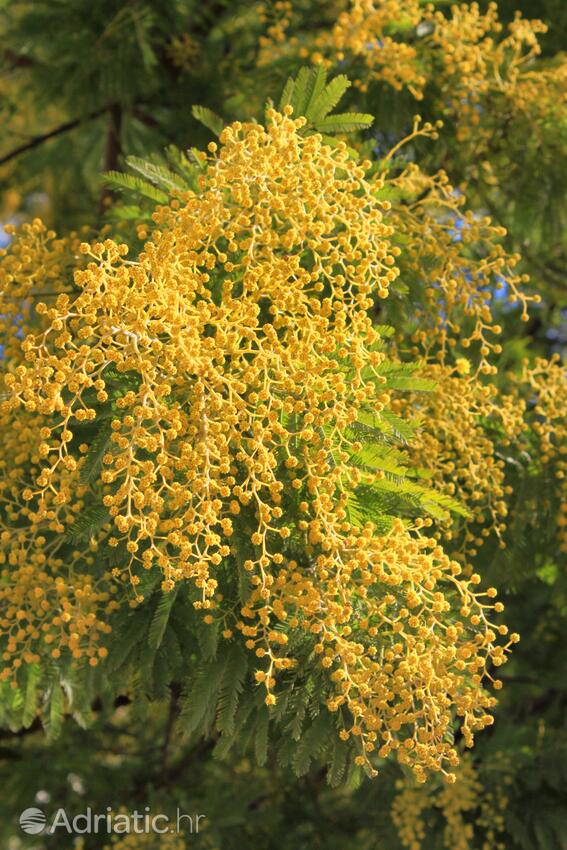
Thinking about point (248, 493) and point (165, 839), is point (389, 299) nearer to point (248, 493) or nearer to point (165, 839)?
point (248, 493)

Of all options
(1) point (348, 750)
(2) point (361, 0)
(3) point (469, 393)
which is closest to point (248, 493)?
(1) point (348, 750)

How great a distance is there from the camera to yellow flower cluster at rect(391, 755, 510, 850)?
470cm

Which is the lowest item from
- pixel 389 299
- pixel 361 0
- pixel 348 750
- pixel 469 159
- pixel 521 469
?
pixel 348 750

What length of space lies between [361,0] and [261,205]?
1.67m

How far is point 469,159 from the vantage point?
4.82 m

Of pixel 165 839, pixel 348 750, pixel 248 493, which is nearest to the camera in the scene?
pixel 248 493

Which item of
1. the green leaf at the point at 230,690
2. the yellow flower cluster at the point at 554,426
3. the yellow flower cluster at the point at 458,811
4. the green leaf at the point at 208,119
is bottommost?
the yellow flower cluster at the point at 458,811

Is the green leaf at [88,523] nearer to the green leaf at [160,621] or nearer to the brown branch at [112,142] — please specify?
the green leaf at [160,621]

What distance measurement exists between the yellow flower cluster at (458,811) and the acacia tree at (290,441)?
0.03 meters

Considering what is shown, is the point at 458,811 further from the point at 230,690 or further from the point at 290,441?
the point at 290,441

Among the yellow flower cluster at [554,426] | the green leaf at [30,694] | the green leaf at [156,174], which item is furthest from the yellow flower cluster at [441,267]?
the green leaf at [30,694]

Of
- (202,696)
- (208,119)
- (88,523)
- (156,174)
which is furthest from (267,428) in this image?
(208,119)

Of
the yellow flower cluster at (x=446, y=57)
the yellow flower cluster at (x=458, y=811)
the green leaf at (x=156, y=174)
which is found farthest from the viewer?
the yellow flower cluster at (x=458, y=811)

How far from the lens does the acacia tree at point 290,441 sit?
2771 millimetres
